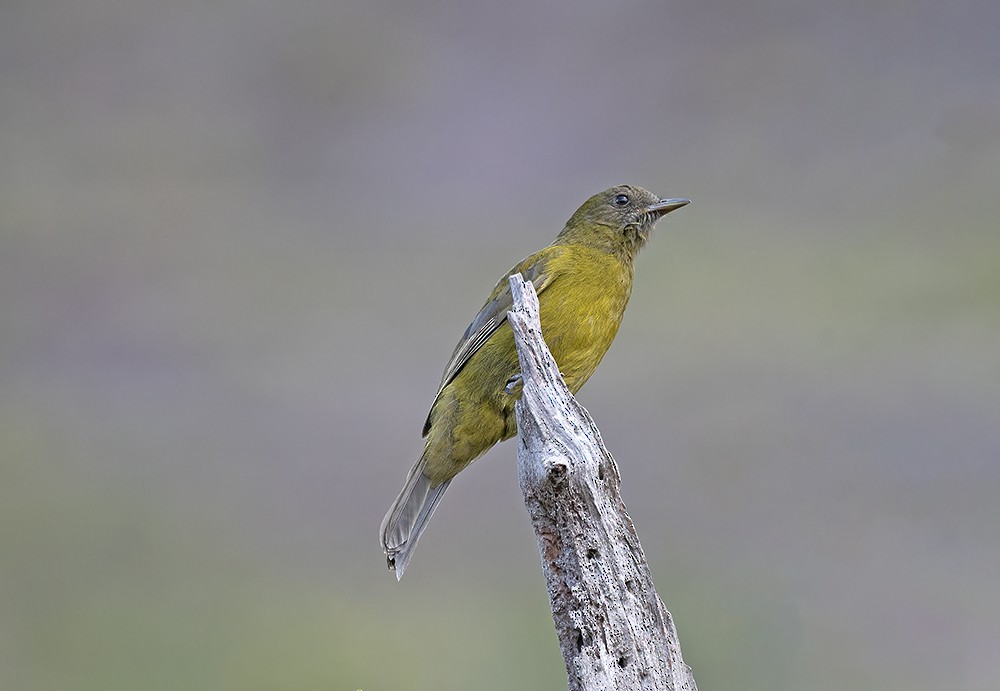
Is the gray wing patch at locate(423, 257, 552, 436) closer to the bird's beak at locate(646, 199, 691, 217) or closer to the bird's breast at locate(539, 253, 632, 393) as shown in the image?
the bird's breast at locate(539, 253, 632, 393)

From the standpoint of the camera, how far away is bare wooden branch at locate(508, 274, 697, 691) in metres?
2.74

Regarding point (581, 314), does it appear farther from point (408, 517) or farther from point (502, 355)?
point (408, 517)

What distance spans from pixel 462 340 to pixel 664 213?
3.30 feet

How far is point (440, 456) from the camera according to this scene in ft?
13.3

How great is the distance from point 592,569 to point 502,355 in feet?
4.28

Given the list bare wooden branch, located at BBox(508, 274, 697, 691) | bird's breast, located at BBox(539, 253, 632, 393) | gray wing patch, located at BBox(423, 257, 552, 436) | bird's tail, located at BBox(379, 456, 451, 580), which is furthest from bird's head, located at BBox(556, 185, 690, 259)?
bare wooden branch, located at BBox(508, 274, 697, 691)

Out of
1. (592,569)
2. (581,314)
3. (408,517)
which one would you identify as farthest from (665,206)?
(592,569)

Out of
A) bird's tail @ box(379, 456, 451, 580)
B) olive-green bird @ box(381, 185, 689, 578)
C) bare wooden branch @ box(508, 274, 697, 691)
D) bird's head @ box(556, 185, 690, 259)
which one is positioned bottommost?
bare wooden branch @ box(508, 274, 697, 691)

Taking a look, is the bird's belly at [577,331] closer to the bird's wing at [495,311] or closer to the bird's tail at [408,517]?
the bird's wing at [495,311]

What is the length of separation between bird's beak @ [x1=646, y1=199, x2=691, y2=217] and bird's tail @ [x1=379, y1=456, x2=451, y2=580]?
1.39 meters

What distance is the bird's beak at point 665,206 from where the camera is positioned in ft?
14.3

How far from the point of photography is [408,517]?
4.11 metres

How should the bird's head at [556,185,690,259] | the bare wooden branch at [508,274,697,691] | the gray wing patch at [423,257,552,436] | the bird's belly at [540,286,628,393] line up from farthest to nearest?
the bird's head at [556,185,690,259]
the gray wing patch at [423,257,552,436]
the bird's belly at [540,286,628,393]
the bare wooden branch at [508,274,697,691]

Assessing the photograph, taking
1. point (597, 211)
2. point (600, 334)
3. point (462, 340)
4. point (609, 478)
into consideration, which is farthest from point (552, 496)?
point (597, 211)
